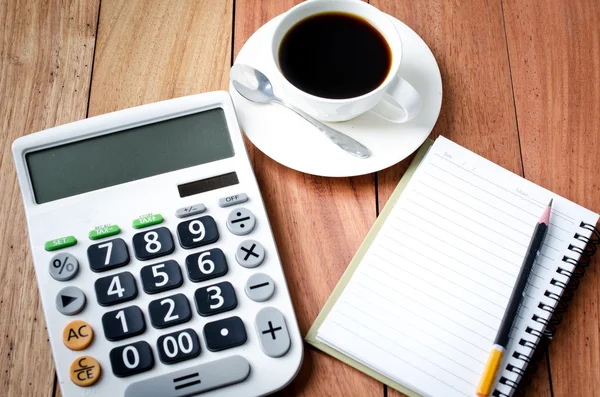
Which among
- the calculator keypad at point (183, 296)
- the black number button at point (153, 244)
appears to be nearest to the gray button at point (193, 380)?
the calculator keypad at point (183, 296)

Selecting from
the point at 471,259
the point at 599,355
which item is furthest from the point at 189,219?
the point at 599,355

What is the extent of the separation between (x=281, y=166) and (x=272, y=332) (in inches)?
7.4

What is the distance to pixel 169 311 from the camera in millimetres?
536

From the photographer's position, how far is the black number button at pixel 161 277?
0.54 metres

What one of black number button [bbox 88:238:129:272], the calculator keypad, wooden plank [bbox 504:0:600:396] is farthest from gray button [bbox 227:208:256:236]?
wooden plank [bbox 504:0:600:396]

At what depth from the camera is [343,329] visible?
0.56 m

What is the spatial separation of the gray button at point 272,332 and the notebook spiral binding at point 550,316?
0.68 feet

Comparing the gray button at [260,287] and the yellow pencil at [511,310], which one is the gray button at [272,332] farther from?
the yellow pencil at [511,310]

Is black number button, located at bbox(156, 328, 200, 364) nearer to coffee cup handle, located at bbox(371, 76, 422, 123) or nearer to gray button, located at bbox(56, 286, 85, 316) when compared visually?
gray button, located at bbox(56, 286, 85, 316)

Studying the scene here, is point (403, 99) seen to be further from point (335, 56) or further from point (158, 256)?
point (158, 256)

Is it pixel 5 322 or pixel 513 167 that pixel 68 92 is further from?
pixel 513 167

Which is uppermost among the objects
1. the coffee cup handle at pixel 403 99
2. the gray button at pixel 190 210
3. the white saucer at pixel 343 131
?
the coffee cup handle at pixel 403 99

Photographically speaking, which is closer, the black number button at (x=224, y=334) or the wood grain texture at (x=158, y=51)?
the black number button at (x=224, y=334)

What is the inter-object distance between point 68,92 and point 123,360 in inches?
13.0
